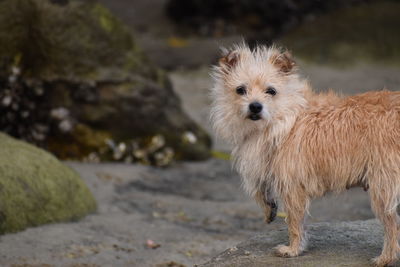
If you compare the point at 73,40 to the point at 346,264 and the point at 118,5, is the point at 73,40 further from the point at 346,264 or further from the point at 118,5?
the point at 118,5

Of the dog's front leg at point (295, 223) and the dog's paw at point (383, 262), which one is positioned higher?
the dog's front leg at point (295, 223)

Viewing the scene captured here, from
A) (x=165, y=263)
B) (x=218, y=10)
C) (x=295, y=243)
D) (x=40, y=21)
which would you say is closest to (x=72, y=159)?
(x=40, y=21)

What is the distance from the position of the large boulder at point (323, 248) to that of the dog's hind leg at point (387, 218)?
0.43 feet

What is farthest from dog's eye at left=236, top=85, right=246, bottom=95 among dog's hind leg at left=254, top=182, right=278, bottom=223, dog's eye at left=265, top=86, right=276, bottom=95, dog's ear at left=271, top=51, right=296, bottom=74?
dog's hind leg at left=254, top=182, right=278, bottom=223

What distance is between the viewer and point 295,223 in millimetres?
5219

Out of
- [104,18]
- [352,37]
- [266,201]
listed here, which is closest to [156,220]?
[266,201]

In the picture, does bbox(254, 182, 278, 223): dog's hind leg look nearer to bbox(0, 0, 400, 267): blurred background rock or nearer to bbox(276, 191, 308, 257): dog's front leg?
bbox(276, 191, 308, 257): dog's front leg

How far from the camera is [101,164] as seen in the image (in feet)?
32.0

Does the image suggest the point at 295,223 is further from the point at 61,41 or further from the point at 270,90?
the point at 61,41

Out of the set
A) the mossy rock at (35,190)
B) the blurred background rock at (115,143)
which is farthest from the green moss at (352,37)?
the mossy rock at (35,190)

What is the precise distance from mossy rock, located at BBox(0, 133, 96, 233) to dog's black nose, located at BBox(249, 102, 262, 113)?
2.75 meters

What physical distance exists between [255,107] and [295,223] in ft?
2.85

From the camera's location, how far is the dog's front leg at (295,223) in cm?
517

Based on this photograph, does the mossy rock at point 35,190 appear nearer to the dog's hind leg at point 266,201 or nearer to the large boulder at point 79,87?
the large boulder at point 79,87
